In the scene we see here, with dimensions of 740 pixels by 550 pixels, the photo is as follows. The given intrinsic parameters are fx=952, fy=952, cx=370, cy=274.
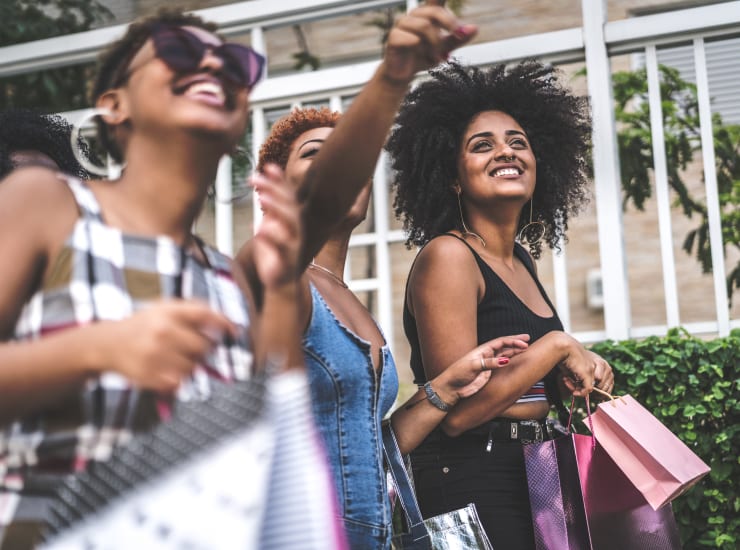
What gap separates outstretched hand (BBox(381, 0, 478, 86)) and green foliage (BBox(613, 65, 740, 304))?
407 cm

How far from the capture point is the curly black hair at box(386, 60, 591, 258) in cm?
340

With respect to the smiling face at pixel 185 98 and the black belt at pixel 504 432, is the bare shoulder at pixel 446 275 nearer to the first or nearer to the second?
the black belt at pixel 504 432

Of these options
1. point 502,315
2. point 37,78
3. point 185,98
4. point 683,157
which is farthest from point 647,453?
point 37,78

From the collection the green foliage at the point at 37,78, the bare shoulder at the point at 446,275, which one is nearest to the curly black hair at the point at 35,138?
the bare shoulder at the point at 446,275

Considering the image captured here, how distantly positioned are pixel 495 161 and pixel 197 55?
1.80 meters

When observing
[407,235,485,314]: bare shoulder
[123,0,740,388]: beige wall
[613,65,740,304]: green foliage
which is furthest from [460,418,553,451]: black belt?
[123,0,740,388]: beige wall

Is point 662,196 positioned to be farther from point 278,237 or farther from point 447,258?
point 278,237

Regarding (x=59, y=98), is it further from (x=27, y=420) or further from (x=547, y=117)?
(x=27, y=420)

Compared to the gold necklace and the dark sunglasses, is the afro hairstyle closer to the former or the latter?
the gold necklace

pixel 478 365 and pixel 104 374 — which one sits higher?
pixel 478 365

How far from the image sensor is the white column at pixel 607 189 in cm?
482

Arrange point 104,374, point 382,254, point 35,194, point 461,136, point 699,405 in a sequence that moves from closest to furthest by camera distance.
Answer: point 104,374, point 35,194, point 461,136, point 699,405, point 382,254

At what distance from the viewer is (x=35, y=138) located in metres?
2.94

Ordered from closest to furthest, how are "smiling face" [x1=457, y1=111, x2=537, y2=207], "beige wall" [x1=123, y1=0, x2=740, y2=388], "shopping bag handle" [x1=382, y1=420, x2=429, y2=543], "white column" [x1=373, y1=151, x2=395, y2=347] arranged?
1. "shopping bag handle" [x1=382, y1=420, x2=429, y2=543]
2. "smiling face" [x1=457, y1=111, x2=537, y2=207]
3. "white column" [x1=373, y1=151, x2=395, y2=347]
4. "beige wall" [x1=123, y1=0, x2=740, y2=388]
